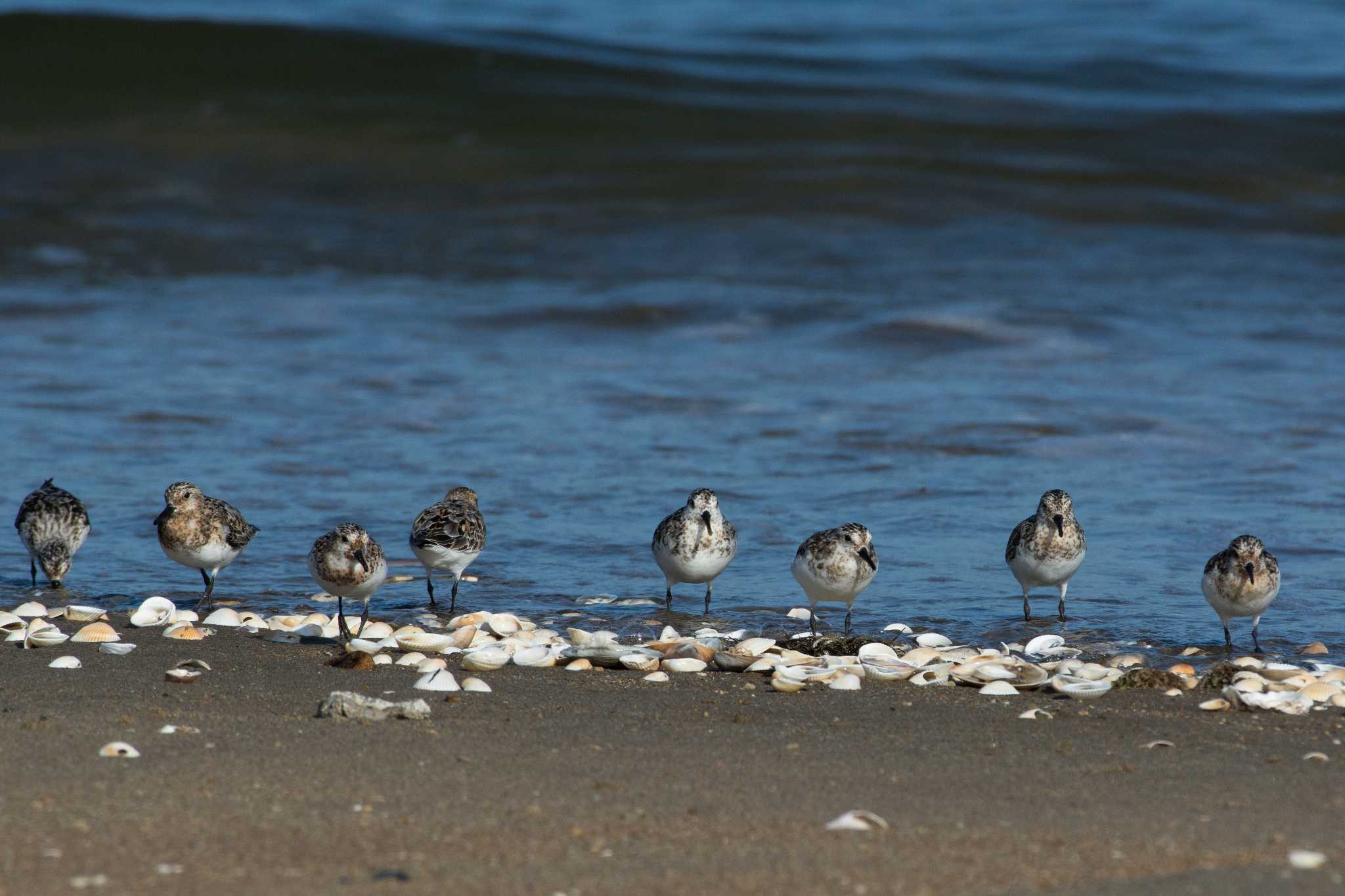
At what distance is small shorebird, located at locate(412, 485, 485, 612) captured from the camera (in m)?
7.72

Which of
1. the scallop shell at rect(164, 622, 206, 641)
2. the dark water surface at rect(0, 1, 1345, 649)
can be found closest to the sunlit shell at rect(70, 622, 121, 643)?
the scallop shell at rect(164, 622, 206, 641)

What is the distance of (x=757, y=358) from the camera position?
1442cm

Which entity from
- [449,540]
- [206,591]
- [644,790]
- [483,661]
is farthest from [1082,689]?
[206,591]

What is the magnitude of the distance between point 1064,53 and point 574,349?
50.3 ft

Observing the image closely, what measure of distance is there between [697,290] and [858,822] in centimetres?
1318

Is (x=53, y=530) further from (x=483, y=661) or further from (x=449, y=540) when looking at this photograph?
(x=483, y=661)

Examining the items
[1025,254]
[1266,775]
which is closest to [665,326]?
[1025,254]

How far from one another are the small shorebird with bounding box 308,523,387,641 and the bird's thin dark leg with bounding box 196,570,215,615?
0.86m

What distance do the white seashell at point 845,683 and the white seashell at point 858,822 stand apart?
6.17ft

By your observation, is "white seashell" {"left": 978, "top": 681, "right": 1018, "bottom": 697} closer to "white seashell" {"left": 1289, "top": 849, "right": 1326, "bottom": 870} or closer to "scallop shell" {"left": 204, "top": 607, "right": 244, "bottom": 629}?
"white seashell" {"left": 1289, "top": 849, "right": 1326, "bottom": 870}

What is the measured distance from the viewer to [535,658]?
6.50 meters

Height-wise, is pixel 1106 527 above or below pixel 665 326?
below

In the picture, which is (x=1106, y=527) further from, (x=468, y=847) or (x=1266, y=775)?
(x=468, y=847)

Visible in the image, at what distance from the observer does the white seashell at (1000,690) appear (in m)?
6.07
